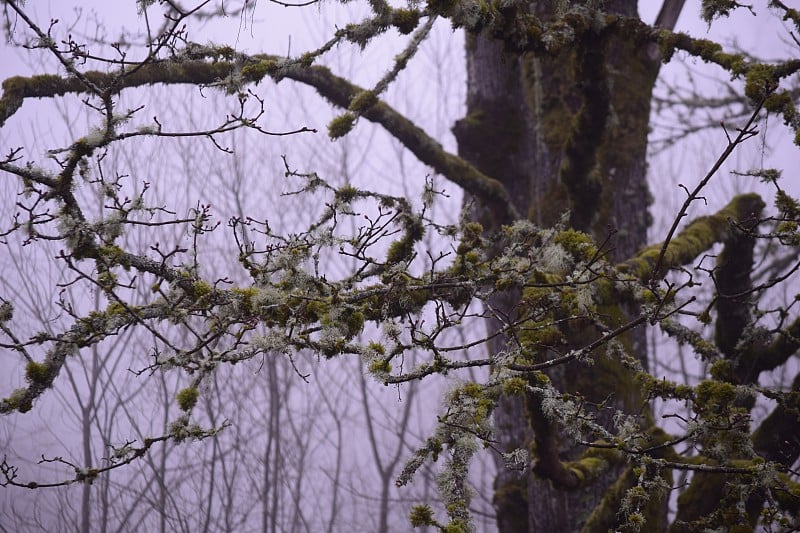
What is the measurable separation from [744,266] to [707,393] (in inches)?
85.9

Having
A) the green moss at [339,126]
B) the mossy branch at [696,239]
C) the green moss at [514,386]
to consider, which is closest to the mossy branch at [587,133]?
the mossy branch at [696,239]

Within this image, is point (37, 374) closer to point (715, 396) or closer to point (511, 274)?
point (511, 274)

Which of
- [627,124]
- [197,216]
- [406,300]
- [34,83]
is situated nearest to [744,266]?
[627,124]

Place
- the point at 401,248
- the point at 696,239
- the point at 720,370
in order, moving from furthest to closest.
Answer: the point at 696,239
the point at 401,248
the point at 720,370

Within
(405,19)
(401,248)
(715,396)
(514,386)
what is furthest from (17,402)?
(715,396)

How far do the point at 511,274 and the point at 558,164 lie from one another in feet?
7.58

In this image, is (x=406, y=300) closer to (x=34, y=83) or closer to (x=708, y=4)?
(x=708, y=4)

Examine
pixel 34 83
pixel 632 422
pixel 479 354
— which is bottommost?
pixel 632 422

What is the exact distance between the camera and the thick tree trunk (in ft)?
12.9

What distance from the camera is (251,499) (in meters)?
8.32

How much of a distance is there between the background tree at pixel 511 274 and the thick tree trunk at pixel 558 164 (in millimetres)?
17

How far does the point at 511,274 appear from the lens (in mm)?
2549

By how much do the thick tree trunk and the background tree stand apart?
2 centimetres

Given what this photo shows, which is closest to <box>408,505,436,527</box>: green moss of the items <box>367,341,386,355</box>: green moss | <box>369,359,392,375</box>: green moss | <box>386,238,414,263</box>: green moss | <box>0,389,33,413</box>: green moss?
<box>369,359,392,375</box>: green moss
